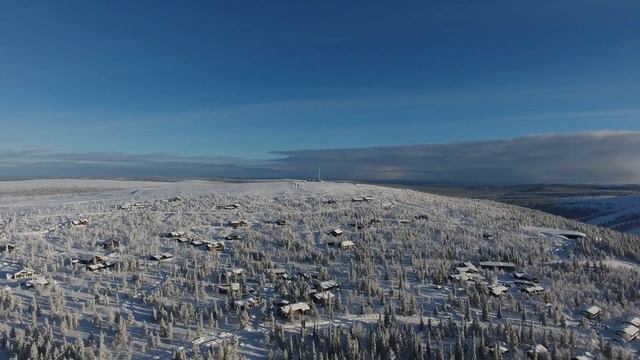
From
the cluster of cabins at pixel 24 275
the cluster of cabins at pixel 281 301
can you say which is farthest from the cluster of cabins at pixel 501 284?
the cluster of cabins at pixel 24 275

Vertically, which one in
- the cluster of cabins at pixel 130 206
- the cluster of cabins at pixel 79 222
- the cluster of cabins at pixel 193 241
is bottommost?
the cluster of cabins at pixel 193 241

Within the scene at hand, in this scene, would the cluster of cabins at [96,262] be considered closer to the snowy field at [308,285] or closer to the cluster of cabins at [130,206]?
the snowy field at [308,285]

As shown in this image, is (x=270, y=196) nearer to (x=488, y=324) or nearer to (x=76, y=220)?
(x=76, y=220)

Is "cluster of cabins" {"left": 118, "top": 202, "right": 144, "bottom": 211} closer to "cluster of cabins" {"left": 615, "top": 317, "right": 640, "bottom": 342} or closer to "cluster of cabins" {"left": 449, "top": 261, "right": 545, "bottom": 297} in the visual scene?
"cluster of cabins" {"left": 449, "top": 261, "right": 545, "bottom": 297}

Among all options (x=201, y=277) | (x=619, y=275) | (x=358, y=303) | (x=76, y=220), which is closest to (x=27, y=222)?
(x=76, y=220)

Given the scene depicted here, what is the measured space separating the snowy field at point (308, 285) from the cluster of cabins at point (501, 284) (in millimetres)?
244

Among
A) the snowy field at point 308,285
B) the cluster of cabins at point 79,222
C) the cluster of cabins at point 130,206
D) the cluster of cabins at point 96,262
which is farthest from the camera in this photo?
the cluster of cabins at point 130,206

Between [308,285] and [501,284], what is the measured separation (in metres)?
24.5

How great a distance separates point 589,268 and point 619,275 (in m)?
4.06

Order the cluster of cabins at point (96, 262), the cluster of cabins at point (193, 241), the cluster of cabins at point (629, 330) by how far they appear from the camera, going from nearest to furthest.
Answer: the cluster of cabins at point (629, 330), the cluster of cabins at point (96, 262), the cluster of cabins at point (193, 241)

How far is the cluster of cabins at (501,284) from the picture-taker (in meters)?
55.0

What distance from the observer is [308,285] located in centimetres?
5550

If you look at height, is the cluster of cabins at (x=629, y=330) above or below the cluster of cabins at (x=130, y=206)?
below

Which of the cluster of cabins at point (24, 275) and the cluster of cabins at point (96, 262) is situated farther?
the cluster of cabins at point (96, 262)
